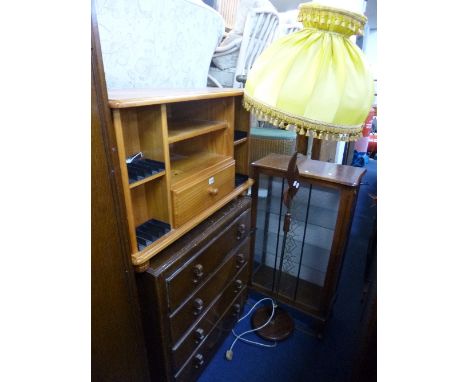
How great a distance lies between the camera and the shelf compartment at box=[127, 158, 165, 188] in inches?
30.9

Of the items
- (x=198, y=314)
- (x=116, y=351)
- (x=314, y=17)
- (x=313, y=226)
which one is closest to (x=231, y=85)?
(x=313, y=226)

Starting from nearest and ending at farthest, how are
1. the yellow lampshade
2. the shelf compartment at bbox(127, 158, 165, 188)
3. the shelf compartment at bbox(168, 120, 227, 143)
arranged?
1. the yellow lampshade
2. the shelf compartment at bbox(127, 158, 165, 188)
3. the shelf compartment at bbox(168, 120, 227, 143)

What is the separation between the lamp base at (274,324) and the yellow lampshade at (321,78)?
1.30 meters

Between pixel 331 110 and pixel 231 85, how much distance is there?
1.42m

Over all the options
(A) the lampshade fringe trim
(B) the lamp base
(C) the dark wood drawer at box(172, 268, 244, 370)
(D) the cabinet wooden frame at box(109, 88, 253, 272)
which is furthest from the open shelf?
(B) the lamp base

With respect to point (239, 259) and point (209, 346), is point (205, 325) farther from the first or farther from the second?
point (239, 259)

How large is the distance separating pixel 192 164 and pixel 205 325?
2.36ft

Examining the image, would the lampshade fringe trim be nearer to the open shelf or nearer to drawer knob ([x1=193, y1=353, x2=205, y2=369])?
the open shelf

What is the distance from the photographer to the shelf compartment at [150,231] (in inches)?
34.7

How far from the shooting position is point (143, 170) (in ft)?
2.71

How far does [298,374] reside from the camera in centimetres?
135

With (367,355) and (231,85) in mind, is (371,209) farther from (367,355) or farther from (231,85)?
(367,355)

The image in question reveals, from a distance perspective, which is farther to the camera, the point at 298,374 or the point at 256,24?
the point at 256,24

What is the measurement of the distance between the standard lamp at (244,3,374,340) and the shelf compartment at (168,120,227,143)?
37 centimetres
